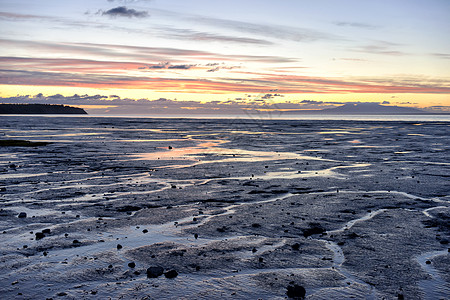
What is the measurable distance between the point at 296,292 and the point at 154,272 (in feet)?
9.27

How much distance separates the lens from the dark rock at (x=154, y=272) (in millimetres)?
7918

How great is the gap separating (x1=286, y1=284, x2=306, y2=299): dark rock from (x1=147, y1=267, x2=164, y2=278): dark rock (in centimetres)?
259

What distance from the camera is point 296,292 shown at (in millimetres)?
7141

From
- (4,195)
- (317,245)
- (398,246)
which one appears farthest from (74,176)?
(398,246)

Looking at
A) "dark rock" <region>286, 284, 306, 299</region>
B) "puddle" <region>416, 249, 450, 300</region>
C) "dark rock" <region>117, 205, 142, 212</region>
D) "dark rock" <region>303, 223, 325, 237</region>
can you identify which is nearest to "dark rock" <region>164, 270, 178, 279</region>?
"dark rock" <region>286, 284, 306, 299</region>

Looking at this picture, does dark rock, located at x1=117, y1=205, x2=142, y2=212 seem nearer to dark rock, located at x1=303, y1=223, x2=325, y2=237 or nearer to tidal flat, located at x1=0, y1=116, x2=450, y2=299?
tidal flat, located at x1=0, y1=116, x2=450, y2=299

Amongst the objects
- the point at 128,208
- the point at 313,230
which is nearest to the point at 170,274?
the point at 313,230

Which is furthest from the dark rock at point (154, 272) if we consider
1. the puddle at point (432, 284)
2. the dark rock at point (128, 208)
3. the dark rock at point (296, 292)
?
the dark rock at point (128, 208)

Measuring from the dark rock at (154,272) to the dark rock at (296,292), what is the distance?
2.59m

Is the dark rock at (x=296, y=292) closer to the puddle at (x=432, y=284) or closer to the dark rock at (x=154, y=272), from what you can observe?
the puddle at (x=432, y=284)

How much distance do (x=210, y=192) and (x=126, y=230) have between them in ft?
19.9

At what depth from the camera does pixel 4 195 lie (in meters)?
15.6

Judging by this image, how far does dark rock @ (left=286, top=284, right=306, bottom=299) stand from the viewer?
7.08m

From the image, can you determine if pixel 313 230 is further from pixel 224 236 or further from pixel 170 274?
pixel 170 274
